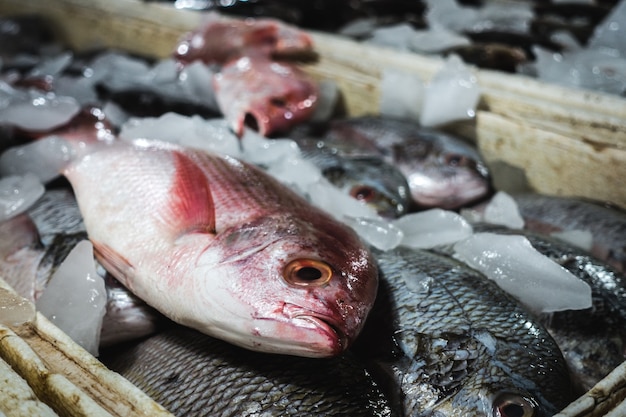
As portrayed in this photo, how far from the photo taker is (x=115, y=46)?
381cm

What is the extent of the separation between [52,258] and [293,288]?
0.82 m

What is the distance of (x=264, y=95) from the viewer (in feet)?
8.64

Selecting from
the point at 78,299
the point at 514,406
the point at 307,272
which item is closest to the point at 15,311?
the point at 78,299

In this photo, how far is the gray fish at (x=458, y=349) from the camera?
48.5 inches

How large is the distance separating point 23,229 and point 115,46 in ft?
7.91

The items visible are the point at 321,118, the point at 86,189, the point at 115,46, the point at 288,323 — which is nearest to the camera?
the point at 288,323

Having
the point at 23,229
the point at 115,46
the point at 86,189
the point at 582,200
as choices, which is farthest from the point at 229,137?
the point at 115,46

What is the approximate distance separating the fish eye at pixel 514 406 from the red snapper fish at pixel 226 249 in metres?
0.33

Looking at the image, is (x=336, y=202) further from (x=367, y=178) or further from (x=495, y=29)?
(x=495, y=29)

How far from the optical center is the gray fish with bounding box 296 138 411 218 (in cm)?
206

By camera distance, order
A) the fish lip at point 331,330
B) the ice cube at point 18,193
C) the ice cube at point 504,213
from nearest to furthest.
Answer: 1. the fish lip at point 331,330
2. the ice cube at point 18,193
3. the ice cube at point 504,213

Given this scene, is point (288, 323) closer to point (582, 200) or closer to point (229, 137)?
point (229, 137)

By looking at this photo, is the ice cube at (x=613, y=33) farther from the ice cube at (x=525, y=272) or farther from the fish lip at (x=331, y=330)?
the fish lip at (x=331, y=330)

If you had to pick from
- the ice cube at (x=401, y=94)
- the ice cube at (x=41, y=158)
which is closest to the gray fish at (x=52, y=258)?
the ice cube at (x=41, y=158)
